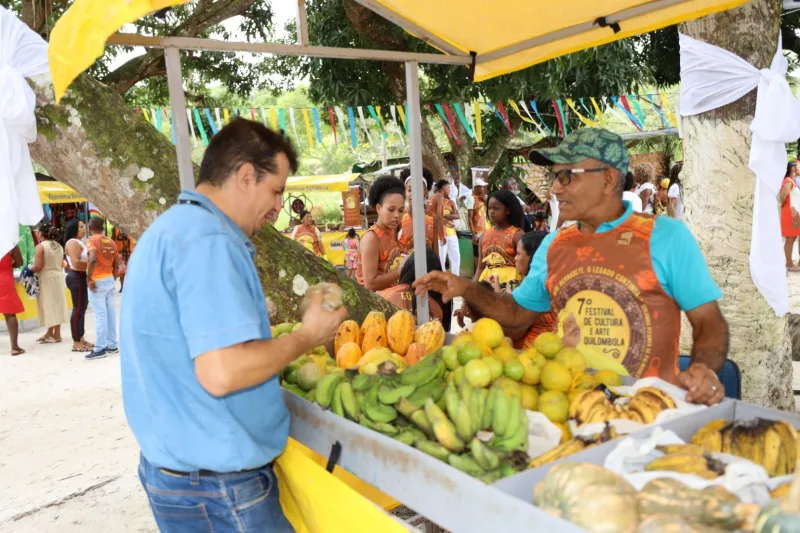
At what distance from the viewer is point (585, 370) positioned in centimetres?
236

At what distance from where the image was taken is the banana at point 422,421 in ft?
6.05

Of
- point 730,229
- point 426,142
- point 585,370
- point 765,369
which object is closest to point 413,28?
point 585,370

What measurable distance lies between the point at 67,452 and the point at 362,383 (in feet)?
14.4

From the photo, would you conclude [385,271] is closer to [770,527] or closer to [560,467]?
[560,467]

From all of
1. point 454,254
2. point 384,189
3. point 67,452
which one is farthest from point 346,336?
point 454,254

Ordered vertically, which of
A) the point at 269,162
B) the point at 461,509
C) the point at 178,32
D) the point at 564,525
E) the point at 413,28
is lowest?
the point at 461,509

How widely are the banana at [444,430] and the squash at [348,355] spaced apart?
0.87m

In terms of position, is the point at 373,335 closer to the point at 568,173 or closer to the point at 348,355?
the point at 348,355

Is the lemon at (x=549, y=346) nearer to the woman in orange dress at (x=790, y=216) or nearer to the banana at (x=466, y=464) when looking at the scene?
the banana at (x=466, y=464)

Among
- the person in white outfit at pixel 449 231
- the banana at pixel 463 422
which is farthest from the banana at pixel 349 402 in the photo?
the person in white outfit at pixel 449 231

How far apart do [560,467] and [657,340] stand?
53.2 inches

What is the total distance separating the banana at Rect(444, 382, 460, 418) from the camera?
6.06 feet

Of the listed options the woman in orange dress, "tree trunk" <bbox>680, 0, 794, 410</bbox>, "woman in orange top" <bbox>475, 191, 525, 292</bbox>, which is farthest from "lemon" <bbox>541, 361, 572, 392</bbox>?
the woman in orange dress

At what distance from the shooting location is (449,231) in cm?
1122
